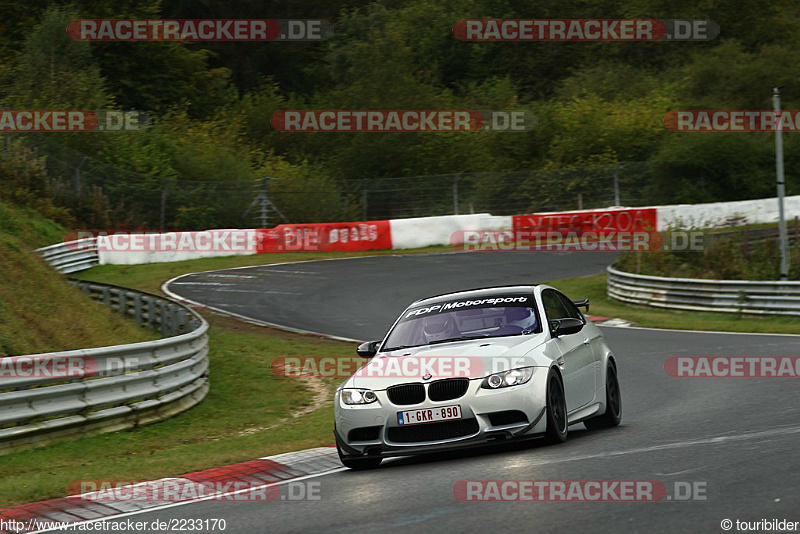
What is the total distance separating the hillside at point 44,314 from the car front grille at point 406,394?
6.82 m

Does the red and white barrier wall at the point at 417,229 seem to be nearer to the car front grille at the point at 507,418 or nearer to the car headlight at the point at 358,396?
the car headlight at the point at 358,396

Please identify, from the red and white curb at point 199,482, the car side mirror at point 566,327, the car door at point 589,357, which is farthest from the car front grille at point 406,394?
the car door at point 589,357

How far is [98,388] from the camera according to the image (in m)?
12.7

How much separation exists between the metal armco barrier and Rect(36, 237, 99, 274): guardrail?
15247 mm

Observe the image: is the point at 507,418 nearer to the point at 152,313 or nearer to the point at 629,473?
the point at 629,473

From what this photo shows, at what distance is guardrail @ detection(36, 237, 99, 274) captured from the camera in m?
31.8

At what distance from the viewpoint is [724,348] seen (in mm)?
18062

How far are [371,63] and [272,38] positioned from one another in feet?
84.2

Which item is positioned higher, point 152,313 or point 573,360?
point 573,360

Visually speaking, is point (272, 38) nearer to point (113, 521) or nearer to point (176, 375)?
point (176, 375)

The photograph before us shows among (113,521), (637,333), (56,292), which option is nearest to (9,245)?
(56,292)

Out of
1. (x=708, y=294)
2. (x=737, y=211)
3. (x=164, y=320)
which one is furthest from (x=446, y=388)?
(x=737, y=211)

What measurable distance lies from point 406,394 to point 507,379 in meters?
0.81

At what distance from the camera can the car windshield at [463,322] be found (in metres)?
10.2
